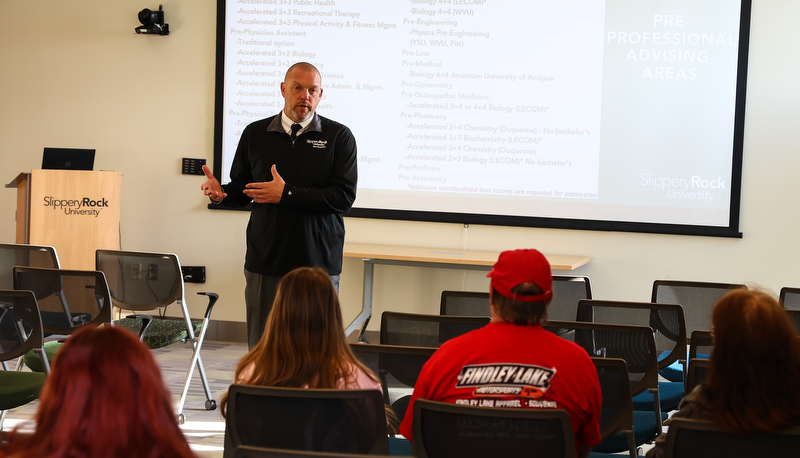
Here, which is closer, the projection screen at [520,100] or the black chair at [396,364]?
the black chair at [396,364]

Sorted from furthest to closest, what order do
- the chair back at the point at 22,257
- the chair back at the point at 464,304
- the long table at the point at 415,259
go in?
1. the long table at the point at 415,259
2. the chair back at the point at 22,257
3. the chair back at the point at 464,304

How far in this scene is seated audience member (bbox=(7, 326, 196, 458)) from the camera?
1039 millimetres

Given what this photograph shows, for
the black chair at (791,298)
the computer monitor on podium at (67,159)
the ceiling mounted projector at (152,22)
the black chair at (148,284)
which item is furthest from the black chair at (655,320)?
the ceiling mounted projector at (152,22)

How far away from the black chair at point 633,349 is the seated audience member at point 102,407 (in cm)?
183

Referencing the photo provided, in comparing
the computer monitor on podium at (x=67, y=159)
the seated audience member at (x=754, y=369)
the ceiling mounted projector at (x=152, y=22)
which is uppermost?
the ceiling mounted projector at (x=152, y=22)

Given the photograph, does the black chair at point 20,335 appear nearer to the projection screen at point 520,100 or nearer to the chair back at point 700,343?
the chair back at point 700,343

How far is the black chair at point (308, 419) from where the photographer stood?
1.70 metres

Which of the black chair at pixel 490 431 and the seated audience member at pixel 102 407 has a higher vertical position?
the seated audience member at pixel 102 407

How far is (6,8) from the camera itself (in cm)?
634

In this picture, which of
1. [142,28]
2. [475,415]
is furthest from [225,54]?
[475,415]

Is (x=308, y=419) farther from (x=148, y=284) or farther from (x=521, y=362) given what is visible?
(x=148, y=284)

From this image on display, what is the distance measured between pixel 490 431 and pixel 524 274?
414 mm

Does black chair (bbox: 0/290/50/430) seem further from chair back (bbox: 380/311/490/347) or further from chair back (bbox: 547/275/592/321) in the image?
chair back (bbox: 547/275/592/321)

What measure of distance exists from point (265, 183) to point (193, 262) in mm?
3437
